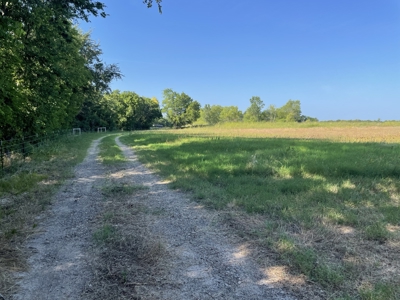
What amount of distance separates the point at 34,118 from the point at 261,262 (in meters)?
16.0

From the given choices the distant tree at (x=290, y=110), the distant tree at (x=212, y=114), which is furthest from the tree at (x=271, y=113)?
the distant tree at (x=212, y=114)

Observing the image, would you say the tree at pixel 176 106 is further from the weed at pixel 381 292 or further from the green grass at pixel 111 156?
the weed at pixel 381 292

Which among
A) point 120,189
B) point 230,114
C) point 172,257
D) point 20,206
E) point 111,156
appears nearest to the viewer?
point 172,257

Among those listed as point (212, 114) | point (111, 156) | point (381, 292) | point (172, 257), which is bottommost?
point (111, 156)

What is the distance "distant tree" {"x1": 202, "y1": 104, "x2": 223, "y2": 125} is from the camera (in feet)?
420

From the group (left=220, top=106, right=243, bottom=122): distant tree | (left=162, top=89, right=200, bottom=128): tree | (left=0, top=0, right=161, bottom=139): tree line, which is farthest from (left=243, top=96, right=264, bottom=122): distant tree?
(left=0, top=0, right=161, bottom=139): tree line

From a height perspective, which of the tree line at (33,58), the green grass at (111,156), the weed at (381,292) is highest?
the tree line at (33,58)

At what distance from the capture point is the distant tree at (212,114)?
128125 millimetres

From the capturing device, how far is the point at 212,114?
5084 inches

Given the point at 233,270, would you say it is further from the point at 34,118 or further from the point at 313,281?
the point at 34,118

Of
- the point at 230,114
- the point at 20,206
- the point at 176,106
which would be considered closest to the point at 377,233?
the point at 20,206

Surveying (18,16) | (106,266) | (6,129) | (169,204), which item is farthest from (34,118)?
(106,266)

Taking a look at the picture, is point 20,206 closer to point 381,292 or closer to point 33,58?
point 381,292

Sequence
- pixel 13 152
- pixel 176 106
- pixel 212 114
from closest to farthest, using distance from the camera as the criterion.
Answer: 1. pixel 13 152
2. pixel 176 106
3. pixel 212 114
